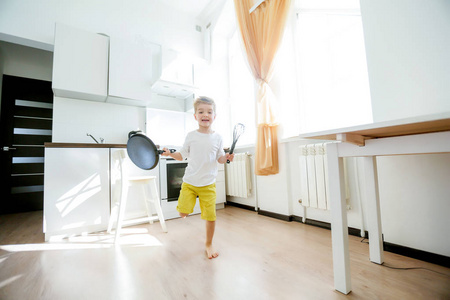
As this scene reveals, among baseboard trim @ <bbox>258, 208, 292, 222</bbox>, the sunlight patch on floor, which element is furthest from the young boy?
baseboard trim @ <bbox>258, 208, 292, 222</bbox>

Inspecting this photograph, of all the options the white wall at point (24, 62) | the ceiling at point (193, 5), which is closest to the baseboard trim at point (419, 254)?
the ceiling at point (193, 5)

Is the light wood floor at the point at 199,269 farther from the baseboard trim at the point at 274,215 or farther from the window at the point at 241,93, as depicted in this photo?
the window at the point at 241,93

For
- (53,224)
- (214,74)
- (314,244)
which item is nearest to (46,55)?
(214,74)

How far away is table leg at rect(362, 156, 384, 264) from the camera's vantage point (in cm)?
106

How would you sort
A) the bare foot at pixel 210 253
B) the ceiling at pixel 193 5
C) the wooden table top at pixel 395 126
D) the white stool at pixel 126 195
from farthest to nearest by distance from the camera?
the ceiling at pixel 193 5
the white stool at pixel 126 195
the bare foot at pixel 210 253
the wooden table top at pixel 395 126

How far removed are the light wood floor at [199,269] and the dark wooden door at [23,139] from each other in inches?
57.0

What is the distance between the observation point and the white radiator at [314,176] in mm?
1573

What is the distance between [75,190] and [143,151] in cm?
106

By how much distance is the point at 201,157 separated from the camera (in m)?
1.30

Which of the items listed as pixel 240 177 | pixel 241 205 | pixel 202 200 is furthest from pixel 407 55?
pixel 241 205

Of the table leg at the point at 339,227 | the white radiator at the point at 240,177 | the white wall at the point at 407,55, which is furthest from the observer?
the white radiator at the point at 240,177

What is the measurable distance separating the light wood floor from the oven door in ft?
1.65

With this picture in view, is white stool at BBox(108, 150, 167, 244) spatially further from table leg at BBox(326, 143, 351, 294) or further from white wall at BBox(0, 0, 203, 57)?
white wall at BBox(0, 0, 203, 57)

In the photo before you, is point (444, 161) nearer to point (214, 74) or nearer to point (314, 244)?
point (314, 244)
